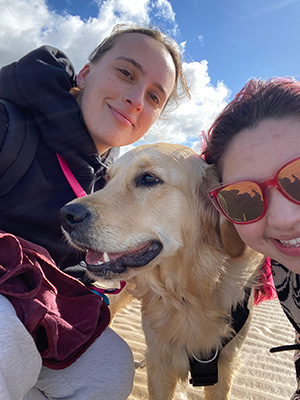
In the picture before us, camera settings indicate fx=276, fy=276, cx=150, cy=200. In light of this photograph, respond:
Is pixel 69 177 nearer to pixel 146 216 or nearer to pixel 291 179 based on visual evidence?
pixel 146 216

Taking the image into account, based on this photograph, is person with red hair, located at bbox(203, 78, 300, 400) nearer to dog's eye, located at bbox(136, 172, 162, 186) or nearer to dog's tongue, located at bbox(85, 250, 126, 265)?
dog's eye, located at bbox(136, 172, 162, 186)

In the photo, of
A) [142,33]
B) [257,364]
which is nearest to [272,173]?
[142,33]

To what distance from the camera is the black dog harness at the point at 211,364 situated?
6.64ft

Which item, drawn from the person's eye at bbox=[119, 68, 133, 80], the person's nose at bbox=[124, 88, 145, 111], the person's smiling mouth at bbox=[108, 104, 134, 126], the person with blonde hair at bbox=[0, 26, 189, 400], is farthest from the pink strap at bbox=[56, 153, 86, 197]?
the person's eye at bbox=[119, 68, 133, 80]

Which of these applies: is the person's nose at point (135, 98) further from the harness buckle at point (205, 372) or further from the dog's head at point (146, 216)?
the harness buckle at point (205, 372)

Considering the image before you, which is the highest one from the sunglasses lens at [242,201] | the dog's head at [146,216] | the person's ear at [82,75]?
the person's ear at [82,75]

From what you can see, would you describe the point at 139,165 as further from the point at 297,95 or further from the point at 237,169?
the point at 297,95

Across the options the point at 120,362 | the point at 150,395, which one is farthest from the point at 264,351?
the point at 120,362

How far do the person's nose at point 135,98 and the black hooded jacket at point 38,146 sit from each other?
16.6 inches

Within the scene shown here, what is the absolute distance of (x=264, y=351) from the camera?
3.45 meters

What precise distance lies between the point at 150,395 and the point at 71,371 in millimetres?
928

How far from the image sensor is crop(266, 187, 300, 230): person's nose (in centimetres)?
126

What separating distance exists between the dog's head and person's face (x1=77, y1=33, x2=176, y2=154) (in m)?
0.35

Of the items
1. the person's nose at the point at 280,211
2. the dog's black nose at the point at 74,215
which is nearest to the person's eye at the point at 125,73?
the dog's black nose at the point at 74,215
